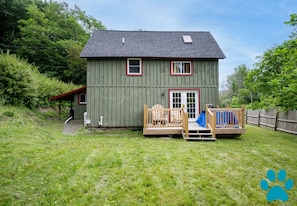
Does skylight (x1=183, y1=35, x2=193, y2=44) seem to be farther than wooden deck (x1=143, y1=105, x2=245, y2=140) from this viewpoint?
Yes

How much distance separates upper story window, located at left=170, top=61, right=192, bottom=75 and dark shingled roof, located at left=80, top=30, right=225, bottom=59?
435mm

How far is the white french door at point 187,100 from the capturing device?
1052cm

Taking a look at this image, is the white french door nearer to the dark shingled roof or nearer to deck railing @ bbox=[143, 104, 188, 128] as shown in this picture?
deck railing @ bbox=[143, 104, 188, 128]

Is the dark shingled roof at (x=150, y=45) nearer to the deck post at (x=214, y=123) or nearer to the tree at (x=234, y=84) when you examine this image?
the deck post at (x=214, y=123)

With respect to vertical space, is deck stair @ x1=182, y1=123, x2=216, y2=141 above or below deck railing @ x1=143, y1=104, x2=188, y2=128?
below

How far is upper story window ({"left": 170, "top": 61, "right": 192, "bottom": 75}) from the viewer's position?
10617mm

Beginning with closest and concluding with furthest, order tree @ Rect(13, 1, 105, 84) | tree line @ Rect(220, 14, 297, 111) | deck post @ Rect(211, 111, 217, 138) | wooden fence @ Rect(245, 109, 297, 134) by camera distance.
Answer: tree line @ Rect(220, 14, 297, 111)
deck post @ Rect(211, 111, 217, 138)
wooden fence @ Rect(245, 109, 297, 134)
tree @ Rect(13, 1, 105, 84)

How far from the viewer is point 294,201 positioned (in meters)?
3.08

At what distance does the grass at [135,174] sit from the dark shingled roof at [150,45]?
6.02 meters

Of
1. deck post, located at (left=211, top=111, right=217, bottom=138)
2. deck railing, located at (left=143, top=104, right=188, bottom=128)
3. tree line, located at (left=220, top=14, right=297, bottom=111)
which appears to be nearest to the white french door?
deck railing, located at (left=143, top=104, right=188, bottom=128)

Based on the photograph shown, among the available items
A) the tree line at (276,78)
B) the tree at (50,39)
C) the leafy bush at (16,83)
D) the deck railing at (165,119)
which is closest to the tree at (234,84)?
the tree line at (276,78)

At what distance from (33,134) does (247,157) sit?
7.55 meters

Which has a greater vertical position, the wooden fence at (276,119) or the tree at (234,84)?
the tree at (234,84)

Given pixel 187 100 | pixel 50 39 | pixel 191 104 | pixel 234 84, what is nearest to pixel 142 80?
pixel 187 100
